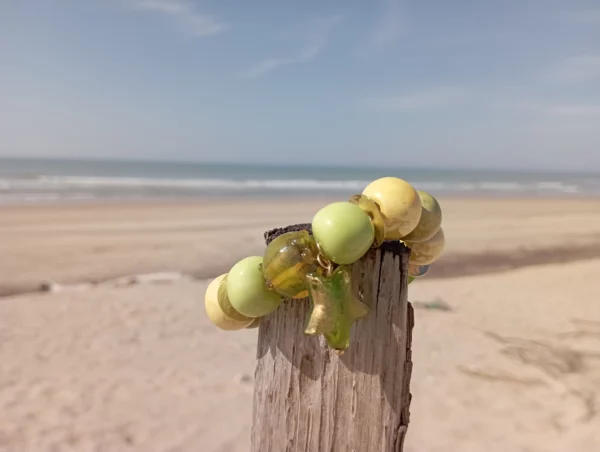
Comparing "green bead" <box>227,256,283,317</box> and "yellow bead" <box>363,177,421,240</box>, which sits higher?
"yellow bead" <box>363,177,421,240</box>

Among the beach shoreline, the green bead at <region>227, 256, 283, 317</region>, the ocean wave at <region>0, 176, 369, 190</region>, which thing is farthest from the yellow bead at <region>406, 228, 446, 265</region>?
the ocean wave at <region>0, 176, 369, 190</region>

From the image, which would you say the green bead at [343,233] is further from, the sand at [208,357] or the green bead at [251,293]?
the sand at [208,357]

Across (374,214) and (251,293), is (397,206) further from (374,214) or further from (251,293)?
(251,293)

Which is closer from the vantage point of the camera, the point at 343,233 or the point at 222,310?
the point at 343,233

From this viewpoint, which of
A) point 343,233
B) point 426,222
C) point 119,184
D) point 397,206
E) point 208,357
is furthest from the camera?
point 119,184

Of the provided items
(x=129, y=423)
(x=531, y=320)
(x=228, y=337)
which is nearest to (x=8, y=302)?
(x=228, y=337)

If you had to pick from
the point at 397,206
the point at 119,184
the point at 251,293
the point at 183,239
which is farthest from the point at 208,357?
the point at 119,184

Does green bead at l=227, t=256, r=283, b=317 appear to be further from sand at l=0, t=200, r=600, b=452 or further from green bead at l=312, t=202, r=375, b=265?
sand at l=0, t=200, r=600, b=452
